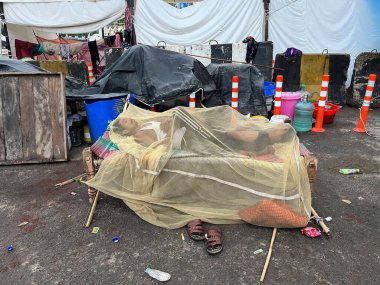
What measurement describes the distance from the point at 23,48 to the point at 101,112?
31.9 feet

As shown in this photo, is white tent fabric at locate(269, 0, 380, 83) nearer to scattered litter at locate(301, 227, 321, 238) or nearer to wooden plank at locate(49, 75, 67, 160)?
scattered litter at locate(301, 227, 321, 238)

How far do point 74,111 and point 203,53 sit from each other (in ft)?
16.1

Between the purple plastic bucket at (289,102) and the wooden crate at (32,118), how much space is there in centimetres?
418

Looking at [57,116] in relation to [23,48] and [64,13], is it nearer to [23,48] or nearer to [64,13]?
[64,13]

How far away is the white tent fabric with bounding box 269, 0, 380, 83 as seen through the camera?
33.9ft

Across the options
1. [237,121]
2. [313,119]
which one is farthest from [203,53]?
[237,121]

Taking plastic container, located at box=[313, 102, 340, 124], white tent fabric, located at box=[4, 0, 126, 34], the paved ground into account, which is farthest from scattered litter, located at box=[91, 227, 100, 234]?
white tent fabric, located at box=[4, 0, 126, 34]

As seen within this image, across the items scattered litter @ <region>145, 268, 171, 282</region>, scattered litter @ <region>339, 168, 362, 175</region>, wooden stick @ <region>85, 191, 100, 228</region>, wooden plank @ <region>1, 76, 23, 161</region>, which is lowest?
scattered litter @ <region>145, 268, 171, 282</region>

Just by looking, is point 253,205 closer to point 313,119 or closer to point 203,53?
point 313,119

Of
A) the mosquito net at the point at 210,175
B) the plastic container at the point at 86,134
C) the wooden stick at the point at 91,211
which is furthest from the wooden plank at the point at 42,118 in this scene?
the mosquito net at the point at 210,175

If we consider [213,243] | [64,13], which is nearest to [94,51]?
[64,13]

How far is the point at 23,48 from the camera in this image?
12547mm

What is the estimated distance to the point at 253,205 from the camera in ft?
9.60

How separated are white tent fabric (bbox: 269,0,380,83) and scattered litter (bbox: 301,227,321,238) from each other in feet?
29.6
